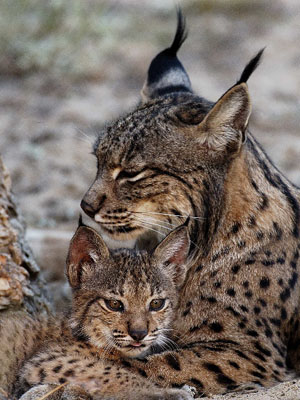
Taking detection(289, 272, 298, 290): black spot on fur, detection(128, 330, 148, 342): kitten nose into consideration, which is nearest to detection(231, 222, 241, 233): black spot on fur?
detection(289, 272, 298, 290): black spot on fur

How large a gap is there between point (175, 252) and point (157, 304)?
Answer: 16.0 inches

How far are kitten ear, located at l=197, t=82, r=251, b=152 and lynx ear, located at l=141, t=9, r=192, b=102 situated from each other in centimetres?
113

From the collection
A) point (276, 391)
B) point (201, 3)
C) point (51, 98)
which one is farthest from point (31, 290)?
point (201, 3)

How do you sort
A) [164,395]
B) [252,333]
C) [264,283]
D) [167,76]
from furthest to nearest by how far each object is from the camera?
[167,76], [264,283], [252,333], [164,395]

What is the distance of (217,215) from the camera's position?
550 centimetres

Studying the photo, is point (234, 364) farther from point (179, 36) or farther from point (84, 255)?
point (179, 36)

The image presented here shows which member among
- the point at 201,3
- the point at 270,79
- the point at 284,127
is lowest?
the point at 284,127

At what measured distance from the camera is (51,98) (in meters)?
12.0

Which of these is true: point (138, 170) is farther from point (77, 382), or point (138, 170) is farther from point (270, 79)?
point (270, 79)

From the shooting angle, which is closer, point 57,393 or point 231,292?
point 57,393

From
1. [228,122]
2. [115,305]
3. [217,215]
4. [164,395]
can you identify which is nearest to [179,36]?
[228,122]

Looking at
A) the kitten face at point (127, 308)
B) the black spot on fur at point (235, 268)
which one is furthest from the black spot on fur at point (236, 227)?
the kitten face at point (127, 308)

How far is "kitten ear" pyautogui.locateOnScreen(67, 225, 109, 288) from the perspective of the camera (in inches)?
203

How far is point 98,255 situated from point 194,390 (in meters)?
1.06
